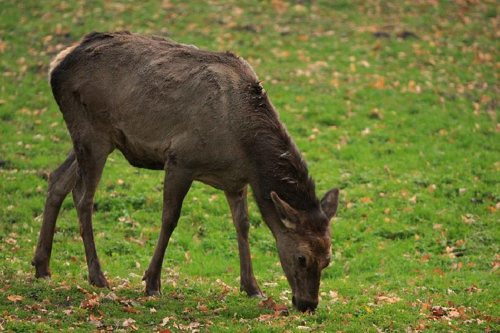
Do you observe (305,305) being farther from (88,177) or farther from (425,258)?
(425,258)

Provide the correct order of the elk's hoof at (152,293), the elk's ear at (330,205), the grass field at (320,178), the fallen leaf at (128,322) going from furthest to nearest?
the elk's hoof at (152,293), the grass field at (320,178), the elk's ear at (330,205), the fallen leaf at (128,322)

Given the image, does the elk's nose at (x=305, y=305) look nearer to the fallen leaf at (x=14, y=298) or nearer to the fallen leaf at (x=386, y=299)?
the fallen leaf at (x=386, y=299)

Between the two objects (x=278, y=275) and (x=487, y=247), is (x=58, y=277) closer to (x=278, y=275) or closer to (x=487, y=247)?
(x=278, y=275)

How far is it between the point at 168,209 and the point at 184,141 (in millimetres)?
884

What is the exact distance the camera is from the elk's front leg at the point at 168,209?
884 centimetres

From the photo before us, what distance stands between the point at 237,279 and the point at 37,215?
13.8 feet

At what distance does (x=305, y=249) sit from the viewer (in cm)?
820

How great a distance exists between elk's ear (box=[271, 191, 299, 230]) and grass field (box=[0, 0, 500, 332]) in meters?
1.07

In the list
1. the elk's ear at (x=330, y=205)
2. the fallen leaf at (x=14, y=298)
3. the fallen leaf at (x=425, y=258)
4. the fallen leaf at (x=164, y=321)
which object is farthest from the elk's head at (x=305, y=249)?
the fallen leaf at (x=425, y=258)

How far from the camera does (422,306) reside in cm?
924

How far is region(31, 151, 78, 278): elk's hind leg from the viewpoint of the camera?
32.0 feet

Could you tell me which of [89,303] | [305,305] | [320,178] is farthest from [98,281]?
[320,178]

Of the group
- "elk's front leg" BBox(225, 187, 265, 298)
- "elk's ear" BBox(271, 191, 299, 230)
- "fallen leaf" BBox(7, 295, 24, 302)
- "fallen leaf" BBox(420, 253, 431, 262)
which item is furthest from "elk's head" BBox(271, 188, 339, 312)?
"fallen leaf" BBox(420, 253, 431, 262)

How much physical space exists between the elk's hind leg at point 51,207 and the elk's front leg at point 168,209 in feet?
5.32
